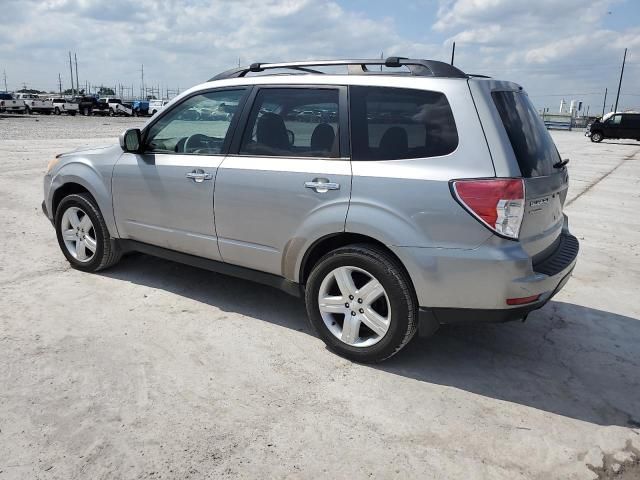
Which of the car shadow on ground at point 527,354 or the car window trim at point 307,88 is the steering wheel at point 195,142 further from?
the car shadow on ground at point 527,354

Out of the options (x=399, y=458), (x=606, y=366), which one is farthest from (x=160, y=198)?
(x=606, y=366)

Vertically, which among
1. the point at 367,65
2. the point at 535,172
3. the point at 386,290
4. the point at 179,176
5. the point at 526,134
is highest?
the point at 367,65

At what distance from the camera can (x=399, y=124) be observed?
11.0 ft

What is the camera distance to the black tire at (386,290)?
3.29 metres

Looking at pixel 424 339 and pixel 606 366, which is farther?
pixel 424 339

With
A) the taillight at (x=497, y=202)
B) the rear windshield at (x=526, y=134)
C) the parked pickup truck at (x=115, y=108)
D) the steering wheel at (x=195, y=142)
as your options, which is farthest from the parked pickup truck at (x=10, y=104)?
the taillight at (x=497, y=202)

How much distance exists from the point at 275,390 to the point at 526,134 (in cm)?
219

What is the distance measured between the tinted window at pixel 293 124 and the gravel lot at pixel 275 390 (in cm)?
135

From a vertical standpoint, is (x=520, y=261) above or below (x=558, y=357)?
above

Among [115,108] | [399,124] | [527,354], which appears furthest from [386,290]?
[115,108]

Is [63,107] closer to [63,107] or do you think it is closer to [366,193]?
[63,107]

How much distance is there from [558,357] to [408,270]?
1.42 meters

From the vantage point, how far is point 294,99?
12.6 ft

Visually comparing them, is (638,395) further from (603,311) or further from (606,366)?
(603,311)
